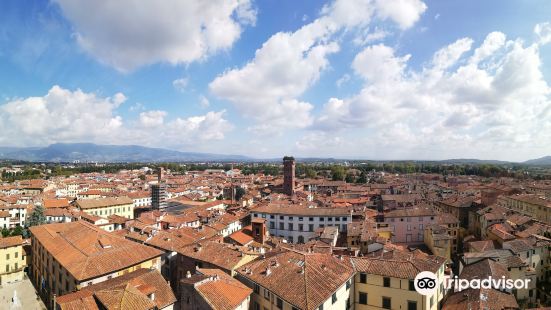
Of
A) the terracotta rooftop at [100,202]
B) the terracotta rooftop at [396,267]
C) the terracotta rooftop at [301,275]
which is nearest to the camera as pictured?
A: the terracotta rooftop at [301,275]

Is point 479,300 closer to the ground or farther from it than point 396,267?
closer to the ground

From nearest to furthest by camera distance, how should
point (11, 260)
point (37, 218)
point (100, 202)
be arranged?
point (11, 260)
point (37, 218)
point (100, 202)

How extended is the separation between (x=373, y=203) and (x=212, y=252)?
5471 centimetres

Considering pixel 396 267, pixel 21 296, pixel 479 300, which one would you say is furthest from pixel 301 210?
pixel 21 296

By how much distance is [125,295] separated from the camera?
21391mm

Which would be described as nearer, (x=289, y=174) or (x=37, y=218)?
(x=37, y=218)

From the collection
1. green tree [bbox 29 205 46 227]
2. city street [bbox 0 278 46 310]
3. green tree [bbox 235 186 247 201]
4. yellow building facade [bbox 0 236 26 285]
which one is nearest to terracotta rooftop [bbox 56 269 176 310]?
city street [bbox 0 278 46 310]

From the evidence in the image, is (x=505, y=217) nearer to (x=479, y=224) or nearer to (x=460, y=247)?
(x=479, y=224)

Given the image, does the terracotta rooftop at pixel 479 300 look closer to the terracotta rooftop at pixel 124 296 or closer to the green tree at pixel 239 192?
the terracotta rooftop at pixel 124 296

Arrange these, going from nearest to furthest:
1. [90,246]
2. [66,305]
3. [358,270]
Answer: [66,305]
[358,270]
[90,246]

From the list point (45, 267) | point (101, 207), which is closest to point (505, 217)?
point (45, 267)

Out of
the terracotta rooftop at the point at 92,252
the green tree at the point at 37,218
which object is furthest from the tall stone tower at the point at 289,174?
the terracotta rooftop at the point at 92,252

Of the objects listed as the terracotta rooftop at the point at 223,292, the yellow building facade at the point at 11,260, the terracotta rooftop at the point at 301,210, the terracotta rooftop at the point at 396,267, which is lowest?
the yellow building facade at the point at 11,260

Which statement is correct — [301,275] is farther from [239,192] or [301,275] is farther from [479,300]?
[239,192]
